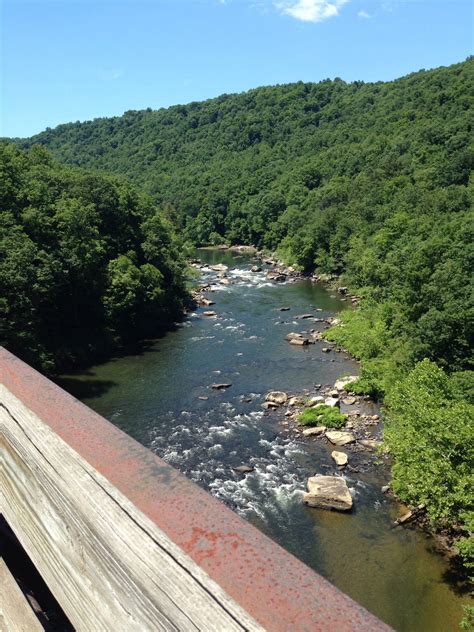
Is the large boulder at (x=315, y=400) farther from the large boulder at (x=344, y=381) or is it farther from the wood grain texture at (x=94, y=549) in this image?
the wood grain texture at (x=94, y=549)

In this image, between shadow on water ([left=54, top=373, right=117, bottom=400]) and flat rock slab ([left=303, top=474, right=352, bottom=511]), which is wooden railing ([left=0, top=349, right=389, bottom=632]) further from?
shadow on water ([left=54, top=373, right=117, bottom=400])

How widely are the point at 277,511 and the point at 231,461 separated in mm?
3110

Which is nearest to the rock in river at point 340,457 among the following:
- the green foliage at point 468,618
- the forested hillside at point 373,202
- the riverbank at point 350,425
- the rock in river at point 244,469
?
the riverbank at point 350,425

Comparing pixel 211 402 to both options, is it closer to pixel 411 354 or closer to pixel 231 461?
pixel 231 461

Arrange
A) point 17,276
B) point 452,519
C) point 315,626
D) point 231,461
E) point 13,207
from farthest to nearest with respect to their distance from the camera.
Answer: point 13,207
point 17,276
point 231,461
point 452,519
point 315,626

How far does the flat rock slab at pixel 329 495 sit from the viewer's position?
15.6 m

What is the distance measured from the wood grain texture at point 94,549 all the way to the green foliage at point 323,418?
64.9 ft

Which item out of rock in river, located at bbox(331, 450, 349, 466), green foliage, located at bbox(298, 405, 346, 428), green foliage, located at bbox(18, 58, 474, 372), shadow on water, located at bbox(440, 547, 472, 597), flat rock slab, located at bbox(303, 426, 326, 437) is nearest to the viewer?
shadow on water, located at bbox(440, 547, 472, 597)

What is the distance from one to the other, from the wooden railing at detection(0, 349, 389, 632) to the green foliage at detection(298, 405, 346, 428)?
1980 centimetres

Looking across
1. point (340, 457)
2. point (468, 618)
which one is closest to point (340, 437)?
point (340, 457)

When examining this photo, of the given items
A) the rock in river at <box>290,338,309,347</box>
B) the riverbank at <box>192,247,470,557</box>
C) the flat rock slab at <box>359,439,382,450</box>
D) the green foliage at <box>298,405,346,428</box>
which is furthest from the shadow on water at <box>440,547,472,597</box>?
the rock in river at <box>290,338,309,347</box>

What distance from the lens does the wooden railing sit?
979 mm

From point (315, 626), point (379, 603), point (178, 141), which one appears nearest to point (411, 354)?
point (379, 603)

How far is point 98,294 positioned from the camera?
105 feet
